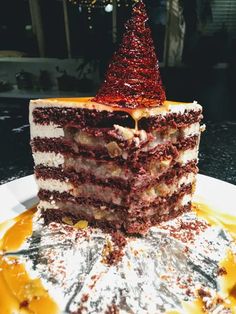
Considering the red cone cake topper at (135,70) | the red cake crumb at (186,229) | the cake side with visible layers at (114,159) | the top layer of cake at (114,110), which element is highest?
the red cone cake topper at (135,70)

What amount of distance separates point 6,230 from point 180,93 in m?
4.90

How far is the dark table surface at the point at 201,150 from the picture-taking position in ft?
10.1

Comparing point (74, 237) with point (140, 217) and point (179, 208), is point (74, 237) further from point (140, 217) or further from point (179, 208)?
point (179, 208)

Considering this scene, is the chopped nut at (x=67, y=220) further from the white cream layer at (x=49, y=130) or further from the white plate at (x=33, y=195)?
the white cream layer at (x=49, y=130)

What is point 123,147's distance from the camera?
6.31ft

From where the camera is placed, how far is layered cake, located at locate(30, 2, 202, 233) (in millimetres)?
1907

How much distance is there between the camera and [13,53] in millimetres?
7902

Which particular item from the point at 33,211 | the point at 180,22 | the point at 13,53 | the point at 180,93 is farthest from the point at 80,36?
the point at 33,211

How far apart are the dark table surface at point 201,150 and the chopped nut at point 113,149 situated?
4.42 ft

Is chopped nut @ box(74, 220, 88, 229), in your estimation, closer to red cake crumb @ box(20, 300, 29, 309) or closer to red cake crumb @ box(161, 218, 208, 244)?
red cake crumb @ box(161, 218, 208, 244)

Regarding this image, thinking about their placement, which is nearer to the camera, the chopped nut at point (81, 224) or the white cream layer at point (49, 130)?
the white cream layer at point (49, 130)

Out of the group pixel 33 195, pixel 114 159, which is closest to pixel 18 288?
pixel 114 159

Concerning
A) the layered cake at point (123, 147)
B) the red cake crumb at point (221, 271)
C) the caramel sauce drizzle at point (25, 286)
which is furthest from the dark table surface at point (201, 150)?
the red cake crumb at point (221, 271)

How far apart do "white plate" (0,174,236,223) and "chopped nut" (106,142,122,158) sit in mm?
1007
